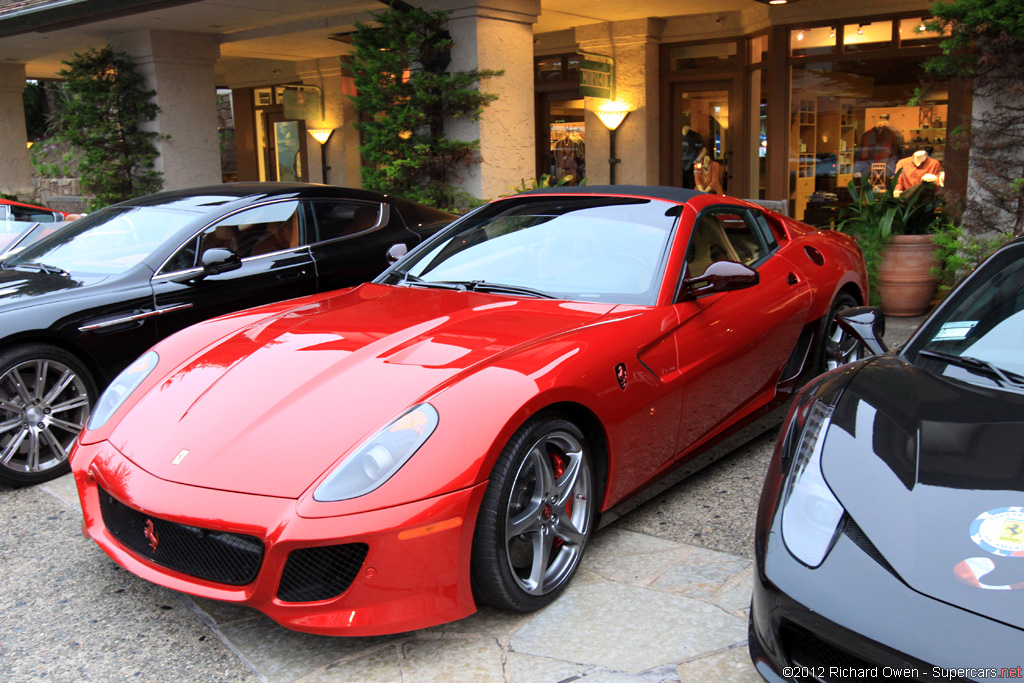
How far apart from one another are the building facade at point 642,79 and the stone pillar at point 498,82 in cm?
2

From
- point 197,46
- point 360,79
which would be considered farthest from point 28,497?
point 197,46

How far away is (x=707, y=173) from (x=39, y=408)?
33.6 ft

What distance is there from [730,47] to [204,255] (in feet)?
31.6

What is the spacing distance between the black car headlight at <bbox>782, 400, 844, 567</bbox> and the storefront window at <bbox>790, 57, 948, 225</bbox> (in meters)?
9.10

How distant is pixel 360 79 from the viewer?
9328 mm

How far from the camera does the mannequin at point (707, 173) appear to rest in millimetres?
12633

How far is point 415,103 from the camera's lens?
9070 millimetres

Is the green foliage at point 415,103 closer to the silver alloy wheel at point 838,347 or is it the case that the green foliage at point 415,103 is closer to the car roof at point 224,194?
the car roof at point 224,194

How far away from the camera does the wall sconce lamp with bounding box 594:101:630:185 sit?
12.8 metres

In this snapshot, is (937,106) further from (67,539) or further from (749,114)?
(67,539)

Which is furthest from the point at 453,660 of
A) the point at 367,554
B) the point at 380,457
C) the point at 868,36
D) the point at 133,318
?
the point at 868,36

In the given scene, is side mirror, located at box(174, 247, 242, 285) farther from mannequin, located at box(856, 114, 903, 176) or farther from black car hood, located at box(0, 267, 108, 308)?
mannequin, located at box(856, 114, 903, 176)

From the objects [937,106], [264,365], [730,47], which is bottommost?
[264,365]

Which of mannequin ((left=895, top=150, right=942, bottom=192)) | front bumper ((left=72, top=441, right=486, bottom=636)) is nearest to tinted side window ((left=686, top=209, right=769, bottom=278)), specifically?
front bumper ((left=72, top=441, right=486, bottom=636))
